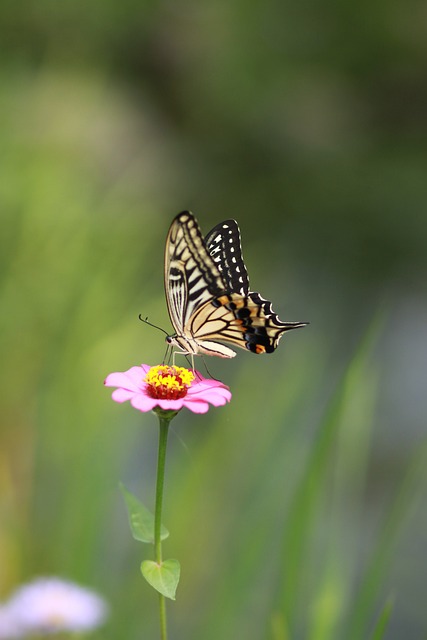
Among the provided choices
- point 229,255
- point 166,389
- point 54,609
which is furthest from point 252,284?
point 166,389

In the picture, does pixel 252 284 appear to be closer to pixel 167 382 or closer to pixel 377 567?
pixel 377 567

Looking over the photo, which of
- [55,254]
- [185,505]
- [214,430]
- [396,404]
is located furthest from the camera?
[396,404]

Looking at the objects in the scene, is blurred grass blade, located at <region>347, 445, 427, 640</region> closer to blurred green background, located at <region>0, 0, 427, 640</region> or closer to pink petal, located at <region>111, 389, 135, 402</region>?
blurred green background, located at <region>0, 0, 427, 640</region>

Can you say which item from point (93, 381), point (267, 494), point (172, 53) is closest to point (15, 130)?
point (93, 381)

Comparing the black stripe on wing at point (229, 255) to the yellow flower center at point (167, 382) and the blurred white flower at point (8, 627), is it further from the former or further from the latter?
the blurred white flower at point (8, 627)

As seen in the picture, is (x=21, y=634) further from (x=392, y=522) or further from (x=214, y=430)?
(x=214, y=430)

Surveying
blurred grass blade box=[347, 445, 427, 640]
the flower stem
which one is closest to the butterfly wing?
the flower stem

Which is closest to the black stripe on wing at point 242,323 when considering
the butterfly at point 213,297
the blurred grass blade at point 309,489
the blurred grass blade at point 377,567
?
the butterfly at point 213,297
